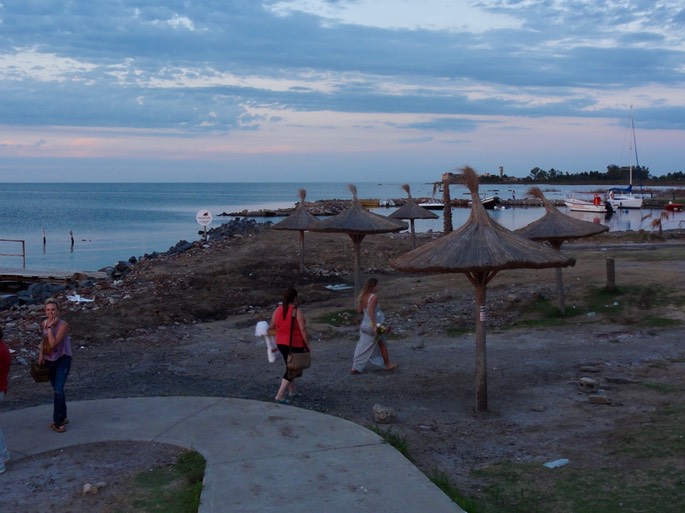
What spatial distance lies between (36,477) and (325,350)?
253 inches

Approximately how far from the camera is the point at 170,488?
6742mm

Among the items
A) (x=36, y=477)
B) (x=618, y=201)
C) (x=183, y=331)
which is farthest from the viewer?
(x=618, y=201)

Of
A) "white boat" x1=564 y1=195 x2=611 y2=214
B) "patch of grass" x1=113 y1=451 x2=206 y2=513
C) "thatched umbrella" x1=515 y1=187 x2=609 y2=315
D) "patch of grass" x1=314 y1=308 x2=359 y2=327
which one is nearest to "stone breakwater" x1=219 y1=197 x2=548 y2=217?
"white boat" x1=564 y1=195 x2=611 y2=214

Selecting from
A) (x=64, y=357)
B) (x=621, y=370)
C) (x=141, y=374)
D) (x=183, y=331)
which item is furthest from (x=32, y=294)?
(x=621, y=370)

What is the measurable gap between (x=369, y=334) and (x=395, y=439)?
10.3 ft

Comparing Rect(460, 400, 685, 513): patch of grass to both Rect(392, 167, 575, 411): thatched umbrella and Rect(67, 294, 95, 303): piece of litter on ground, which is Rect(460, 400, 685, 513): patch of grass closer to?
Rect(392, 167, 575, 411): thatched umbrella

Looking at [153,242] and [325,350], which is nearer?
[325,350]

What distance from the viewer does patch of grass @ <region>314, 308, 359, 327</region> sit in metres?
15.2

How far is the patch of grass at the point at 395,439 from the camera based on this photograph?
7707mm

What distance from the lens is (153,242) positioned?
49688 mm

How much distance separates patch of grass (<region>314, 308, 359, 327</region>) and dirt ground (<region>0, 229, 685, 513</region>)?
11 centimetres

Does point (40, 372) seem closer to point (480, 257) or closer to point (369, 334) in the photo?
point (369, 334)

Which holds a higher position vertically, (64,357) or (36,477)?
(64,357)

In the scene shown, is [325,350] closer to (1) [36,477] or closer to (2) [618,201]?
(1) [36,477]
